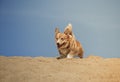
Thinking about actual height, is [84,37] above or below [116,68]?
above

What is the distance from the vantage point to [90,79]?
2.05 meters

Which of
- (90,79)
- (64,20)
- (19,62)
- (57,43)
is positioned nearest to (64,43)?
(57,43)

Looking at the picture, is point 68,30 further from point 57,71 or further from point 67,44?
point 57,71

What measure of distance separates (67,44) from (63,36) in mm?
103

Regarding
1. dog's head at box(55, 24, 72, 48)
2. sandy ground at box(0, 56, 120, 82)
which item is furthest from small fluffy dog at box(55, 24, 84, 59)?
sandy ground at box(0, 56, 120, 82)

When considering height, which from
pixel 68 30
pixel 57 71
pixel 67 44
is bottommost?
pixel 57 71

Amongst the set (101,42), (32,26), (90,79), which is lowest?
(90,79)

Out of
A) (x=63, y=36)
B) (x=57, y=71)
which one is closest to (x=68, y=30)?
(x=63, y=36)

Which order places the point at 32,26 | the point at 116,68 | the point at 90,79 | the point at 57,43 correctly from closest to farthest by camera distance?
the point at 90,79 → the point at 116,68 → the point at 57,43 → the point at 32,26

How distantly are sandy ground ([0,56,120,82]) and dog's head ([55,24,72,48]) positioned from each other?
271 millimetres

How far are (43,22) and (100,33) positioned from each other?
0.66 m

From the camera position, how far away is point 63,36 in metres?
2.74

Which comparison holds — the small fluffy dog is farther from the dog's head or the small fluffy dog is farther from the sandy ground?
the sandy ground

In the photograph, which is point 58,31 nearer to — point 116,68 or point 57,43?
point 57,43
